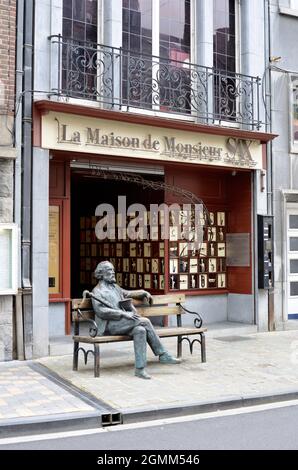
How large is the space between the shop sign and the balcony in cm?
42

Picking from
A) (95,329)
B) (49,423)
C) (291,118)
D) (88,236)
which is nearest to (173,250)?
(88,236)

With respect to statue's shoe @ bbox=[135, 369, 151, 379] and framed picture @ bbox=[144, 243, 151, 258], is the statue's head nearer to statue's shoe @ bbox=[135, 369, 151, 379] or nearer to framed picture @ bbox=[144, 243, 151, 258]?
statue's shoe @ bbox=[135, 369, 151, 379]

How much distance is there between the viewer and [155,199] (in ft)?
42.1

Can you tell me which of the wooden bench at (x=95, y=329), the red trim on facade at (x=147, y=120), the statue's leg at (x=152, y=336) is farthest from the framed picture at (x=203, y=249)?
the statue's leg at (x=152, y=336)

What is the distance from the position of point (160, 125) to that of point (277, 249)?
3929mm

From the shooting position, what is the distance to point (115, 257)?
13.9 meters

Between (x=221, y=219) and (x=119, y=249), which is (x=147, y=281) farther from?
(x=221, y=219)

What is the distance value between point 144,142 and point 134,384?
478cm

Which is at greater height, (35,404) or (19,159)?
(19,159)

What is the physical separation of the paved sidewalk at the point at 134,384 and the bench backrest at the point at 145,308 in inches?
Result: 29.5

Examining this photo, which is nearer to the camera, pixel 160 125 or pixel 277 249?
pixel 160 125
